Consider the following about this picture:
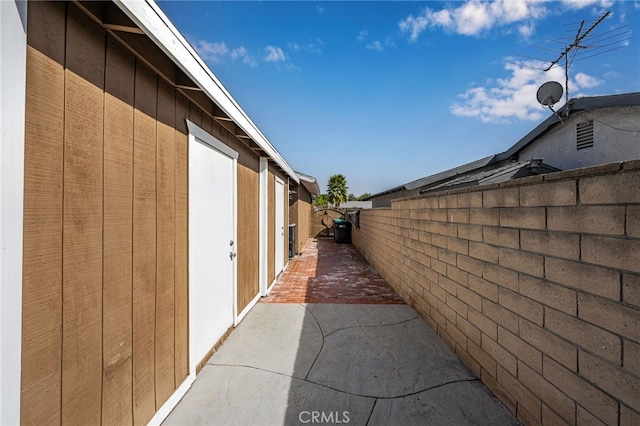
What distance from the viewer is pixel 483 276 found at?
2.43 meters

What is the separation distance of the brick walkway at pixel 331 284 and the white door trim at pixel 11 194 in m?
3.76

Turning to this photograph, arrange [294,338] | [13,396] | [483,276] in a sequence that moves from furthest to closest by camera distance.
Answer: [294,338], [483,276], [13,396]

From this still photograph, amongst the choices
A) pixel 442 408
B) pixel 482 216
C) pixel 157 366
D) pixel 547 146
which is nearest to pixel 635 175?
pixel 482 216

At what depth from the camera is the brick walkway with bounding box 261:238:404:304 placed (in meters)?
4.72

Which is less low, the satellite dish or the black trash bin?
the satellite dish

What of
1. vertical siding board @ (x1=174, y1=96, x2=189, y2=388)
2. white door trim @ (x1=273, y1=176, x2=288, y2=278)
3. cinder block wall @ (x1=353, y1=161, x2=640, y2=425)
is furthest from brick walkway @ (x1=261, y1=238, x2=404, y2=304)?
vertical siding board @ (x1=174, y1=96, x2=189, y2=388)

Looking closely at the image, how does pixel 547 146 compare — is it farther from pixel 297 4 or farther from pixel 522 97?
pixel 297 4

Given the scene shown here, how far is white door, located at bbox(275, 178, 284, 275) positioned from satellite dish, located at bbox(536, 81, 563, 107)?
5.87 meters

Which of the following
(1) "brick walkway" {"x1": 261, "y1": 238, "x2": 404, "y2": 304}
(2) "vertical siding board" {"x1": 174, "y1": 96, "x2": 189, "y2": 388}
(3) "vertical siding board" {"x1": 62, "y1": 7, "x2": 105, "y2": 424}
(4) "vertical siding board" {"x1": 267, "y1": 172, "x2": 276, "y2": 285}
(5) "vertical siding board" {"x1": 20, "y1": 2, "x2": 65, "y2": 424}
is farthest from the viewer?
(4) "vertical siding board" {"x1": 267, "y1": 172, "x2": 276, "y2": 285}

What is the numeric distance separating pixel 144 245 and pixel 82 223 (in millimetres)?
521

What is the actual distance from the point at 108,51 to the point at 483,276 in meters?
3.30

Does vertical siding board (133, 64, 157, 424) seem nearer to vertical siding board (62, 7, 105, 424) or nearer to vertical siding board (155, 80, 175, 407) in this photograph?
vertical siding board (155, 80, 175, 407)

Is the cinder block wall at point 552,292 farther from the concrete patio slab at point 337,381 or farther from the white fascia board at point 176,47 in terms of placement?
the white fascia board at point 176,47

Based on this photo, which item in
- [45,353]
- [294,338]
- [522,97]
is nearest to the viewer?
[45,353]
